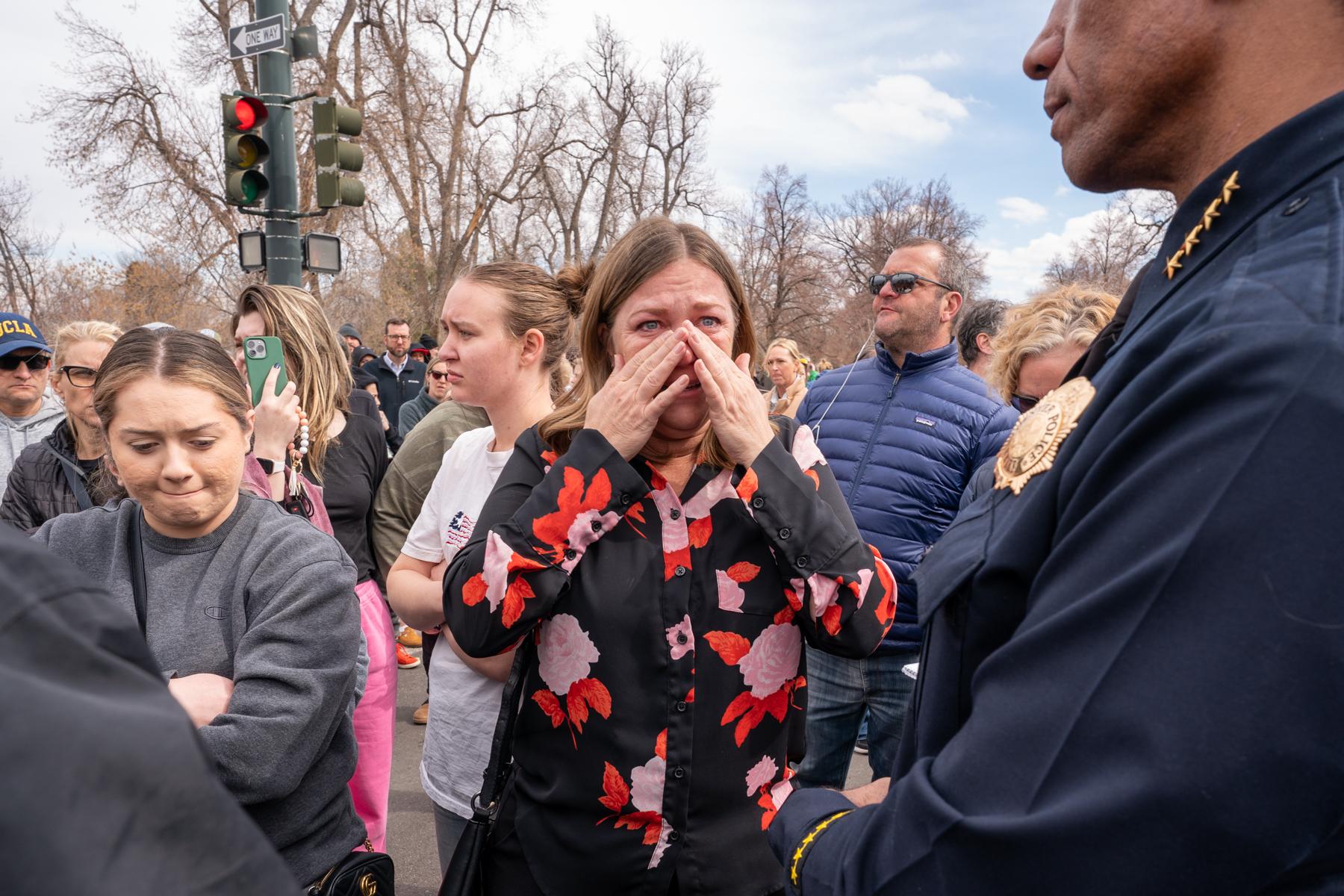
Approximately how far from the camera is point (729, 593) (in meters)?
1.75

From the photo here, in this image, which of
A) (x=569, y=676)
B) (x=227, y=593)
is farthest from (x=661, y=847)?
(x=227, y=593)

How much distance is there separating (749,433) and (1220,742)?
1.16 meters

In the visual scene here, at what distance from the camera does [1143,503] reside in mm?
726

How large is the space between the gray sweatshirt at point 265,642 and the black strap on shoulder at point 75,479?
1716 mm

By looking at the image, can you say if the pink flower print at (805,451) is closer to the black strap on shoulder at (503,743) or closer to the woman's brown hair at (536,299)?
the black strap on shoulder at (503,743)

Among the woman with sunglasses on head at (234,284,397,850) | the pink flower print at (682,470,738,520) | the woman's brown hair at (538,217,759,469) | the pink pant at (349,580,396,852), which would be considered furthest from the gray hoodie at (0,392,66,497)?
the pink flower print at (682,470,738,520)

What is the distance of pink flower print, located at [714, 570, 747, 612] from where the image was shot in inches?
68.7

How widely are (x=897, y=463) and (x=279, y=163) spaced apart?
20.5 feet

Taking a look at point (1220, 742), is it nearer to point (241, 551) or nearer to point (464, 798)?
point (241, 551)

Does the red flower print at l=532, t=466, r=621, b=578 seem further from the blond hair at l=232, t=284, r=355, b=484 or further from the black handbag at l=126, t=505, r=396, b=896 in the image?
the blond hair at l=232, t=284, r=355, b=484

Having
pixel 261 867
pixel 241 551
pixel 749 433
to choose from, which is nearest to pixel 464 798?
pixel 241 551

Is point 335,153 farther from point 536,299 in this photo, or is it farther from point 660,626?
point 660,626

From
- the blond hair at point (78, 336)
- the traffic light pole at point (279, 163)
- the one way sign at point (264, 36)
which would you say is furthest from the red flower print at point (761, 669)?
the one way sign at point (264, 36)

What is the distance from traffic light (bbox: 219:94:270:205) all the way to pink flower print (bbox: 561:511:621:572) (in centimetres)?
679
